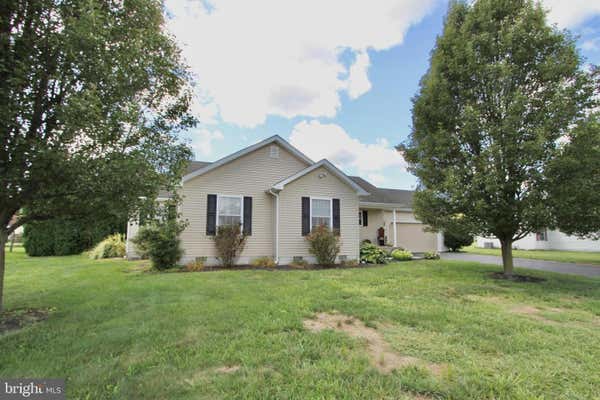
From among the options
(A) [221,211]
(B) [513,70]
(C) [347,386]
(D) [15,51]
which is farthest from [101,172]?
(B) [513,70]

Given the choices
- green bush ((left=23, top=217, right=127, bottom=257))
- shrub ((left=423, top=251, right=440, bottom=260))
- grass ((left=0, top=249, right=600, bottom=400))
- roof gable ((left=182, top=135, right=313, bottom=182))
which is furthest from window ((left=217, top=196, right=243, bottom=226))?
shrub ((left=423, top=251, right=440, bottom=260))

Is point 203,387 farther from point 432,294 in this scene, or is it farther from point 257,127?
point 257,127

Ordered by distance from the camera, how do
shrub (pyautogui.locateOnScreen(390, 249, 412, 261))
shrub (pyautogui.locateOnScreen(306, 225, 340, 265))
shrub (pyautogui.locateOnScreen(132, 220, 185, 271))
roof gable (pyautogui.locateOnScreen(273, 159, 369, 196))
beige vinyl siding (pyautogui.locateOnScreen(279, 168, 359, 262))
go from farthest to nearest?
shrub (pyautogui.locateOnScreen(390, 249, 412, 261)), beige vinyl siding (pyautogui.locateOnScreen(279, 168, 359, 262)), roof gable (pyautogui.locateOnScreen(273, 159, 369, 196)), shrub (pyautogui.locateOnScreen(306, 225, 340, 265)), shrub (pyautogui.locateOnScreen(132, 220, 185, 271))

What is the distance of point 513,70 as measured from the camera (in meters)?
7.66

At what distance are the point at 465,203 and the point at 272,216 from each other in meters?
7.04

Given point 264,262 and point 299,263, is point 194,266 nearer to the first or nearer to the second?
point 264,262

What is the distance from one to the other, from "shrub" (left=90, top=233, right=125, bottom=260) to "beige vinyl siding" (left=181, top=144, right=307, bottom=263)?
6.34 meters

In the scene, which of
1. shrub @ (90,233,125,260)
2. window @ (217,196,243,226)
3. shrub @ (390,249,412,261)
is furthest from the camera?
shrub @ (90,233,125,260)

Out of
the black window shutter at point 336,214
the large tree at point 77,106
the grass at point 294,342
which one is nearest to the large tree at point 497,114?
the grass at point 294,342

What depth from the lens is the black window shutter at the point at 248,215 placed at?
1129cm

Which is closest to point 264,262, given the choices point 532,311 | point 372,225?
point 372,225

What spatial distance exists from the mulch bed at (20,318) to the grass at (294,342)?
0.86 feet

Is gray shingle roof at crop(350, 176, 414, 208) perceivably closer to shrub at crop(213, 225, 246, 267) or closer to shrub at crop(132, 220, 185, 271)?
shrub at crop(213, 225, 246, 267)

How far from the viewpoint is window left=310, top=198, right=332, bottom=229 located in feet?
38.8
